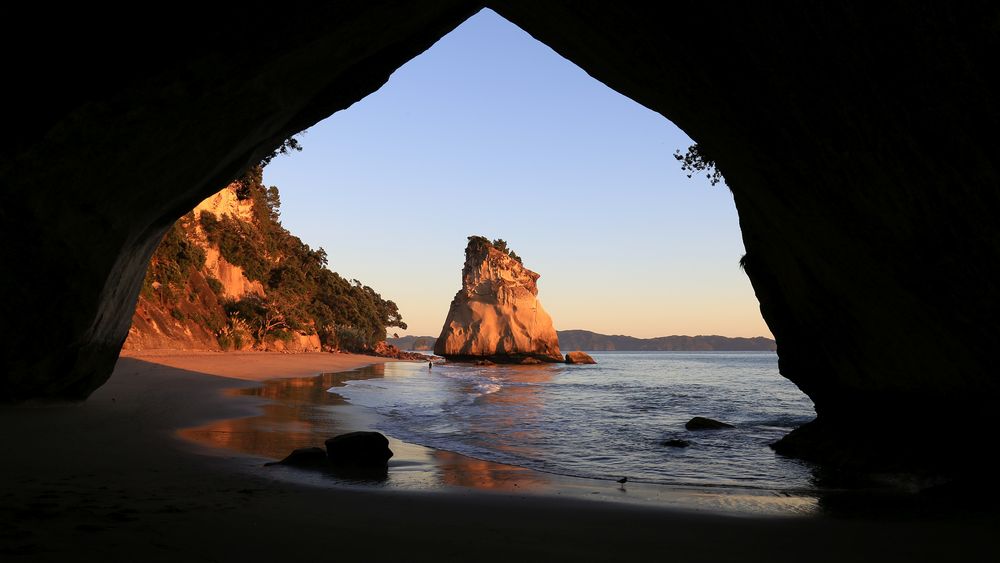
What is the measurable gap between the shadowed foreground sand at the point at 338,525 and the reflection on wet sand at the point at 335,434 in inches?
36.4

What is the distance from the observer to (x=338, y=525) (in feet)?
15.2

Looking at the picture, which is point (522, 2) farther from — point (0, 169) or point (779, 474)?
point (779, 474)

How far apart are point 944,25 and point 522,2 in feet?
15.9

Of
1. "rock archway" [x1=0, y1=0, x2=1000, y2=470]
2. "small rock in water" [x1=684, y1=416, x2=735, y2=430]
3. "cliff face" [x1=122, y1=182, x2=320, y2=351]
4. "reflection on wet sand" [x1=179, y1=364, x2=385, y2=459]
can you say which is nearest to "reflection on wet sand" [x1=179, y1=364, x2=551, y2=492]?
"reflection on wet sand" [x1=179, y1=364, x2=385, y2=459]

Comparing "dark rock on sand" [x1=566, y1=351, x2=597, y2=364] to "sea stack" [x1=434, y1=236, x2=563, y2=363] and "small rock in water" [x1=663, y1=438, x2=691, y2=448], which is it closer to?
"sea stack" [x1=434, y1=236, x2=563, y2=363]

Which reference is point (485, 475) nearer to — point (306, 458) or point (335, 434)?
point (306, 458)

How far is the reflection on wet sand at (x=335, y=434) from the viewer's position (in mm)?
7293

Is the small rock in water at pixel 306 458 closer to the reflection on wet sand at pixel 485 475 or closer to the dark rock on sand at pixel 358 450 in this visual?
the dark rock on sand at pixel 358 450

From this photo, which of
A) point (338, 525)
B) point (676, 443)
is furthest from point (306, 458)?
point (676, 443)

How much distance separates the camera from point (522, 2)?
7.47 meters

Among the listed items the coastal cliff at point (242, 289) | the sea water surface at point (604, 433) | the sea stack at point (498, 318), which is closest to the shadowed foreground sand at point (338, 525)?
Answer: the sea water surface at point (604, 433)

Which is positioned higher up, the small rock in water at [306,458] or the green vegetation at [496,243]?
the green vegetation at [496,243]

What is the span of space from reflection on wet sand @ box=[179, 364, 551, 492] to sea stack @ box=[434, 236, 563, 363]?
185 feet

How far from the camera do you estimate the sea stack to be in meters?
72.7
